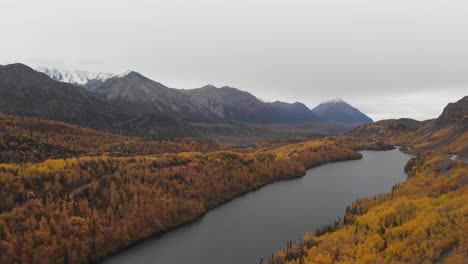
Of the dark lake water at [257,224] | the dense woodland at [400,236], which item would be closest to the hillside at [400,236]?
the dense woodland at [400,236]

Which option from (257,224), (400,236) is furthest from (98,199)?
(400,236)

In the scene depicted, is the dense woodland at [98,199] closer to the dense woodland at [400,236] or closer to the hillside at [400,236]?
the dense woodland at [400,236]

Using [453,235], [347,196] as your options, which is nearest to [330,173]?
[347,196]

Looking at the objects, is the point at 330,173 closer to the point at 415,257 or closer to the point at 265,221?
the point at 265,221

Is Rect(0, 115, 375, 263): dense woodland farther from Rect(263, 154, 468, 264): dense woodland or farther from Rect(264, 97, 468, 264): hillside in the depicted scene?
Rect(264, 97, 468, 264): hillside

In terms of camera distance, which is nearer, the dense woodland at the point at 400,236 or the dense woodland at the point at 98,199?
the dense woodland at the point at 400,236

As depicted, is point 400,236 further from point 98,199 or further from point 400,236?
point 98,199
